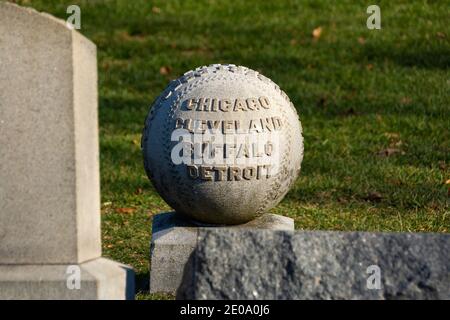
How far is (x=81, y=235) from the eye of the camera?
505 cm

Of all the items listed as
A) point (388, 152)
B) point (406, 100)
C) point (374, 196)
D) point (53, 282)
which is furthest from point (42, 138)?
point (406, 100)

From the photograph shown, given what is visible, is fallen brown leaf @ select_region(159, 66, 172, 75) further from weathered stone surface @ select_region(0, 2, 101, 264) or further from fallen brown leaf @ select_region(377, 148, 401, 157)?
weathered stone surface @ select_region(0, 2, 101, 264)

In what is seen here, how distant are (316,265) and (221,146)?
179 centimetres

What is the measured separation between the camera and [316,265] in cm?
467

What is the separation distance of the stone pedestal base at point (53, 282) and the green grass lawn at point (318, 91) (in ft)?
5.15

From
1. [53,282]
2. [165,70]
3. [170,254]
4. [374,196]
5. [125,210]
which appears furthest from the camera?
[165,70]

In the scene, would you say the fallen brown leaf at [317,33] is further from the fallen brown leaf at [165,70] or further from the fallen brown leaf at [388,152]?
the fallen brown leaf at [388,152]

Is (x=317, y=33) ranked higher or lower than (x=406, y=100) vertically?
higher

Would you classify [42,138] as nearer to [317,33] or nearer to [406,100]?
[406,100]

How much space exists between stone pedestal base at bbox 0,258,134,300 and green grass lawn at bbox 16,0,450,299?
1.57m

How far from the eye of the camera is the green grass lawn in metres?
8.53

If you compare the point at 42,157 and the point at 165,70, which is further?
the point at 165,70
